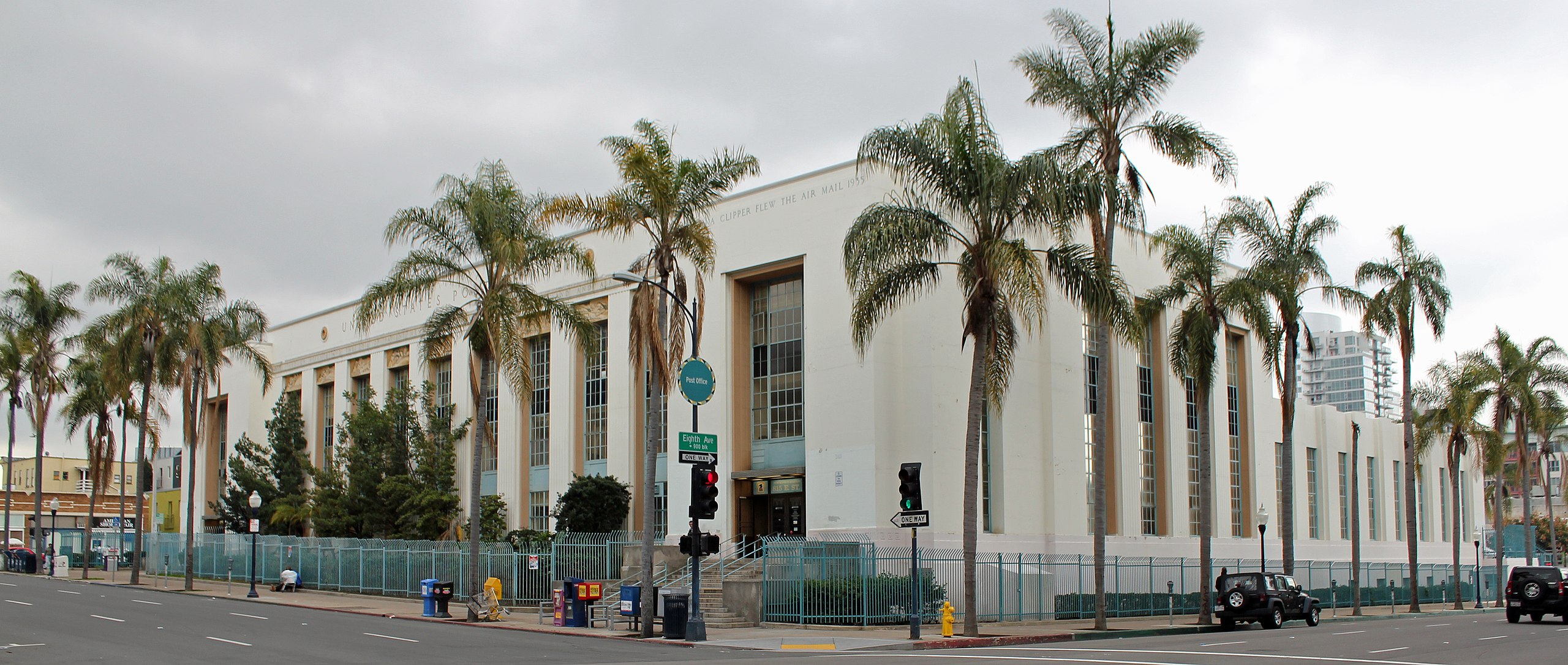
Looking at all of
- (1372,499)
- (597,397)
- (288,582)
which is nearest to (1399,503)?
(1372,499)

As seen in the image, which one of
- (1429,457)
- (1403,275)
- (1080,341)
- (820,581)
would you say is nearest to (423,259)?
(820,581)

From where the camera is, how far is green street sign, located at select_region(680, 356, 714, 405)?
2508cm

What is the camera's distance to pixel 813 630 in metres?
28.2

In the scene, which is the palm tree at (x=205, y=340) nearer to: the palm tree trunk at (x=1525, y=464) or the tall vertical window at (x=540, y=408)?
the tall vertical window at (x=540, y=408)

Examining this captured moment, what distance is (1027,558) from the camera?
34438mm

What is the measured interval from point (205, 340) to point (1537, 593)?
42.7m

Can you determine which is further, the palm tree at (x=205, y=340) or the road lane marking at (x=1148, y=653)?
the palm tree at (x=205, y=340)

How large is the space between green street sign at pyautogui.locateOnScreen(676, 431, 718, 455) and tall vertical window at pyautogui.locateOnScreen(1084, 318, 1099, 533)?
1808 cm

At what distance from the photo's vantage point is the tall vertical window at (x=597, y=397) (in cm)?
4272

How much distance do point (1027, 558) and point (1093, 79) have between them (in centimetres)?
1350

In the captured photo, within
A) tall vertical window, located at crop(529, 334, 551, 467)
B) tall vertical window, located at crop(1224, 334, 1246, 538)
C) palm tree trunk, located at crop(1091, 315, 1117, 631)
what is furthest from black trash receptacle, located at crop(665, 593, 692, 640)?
tall vertical window, located at crop(1224, 334, 1246, 538)

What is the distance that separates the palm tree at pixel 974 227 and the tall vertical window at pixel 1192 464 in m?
20.0

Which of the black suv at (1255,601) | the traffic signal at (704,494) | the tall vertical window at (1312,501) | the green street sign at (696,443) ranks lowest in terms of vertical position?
the black suv at (1255,601)

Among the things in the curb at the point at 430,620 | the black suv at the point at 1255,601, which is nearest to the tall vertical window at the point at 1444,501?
the black suv at the point at 1255,601
